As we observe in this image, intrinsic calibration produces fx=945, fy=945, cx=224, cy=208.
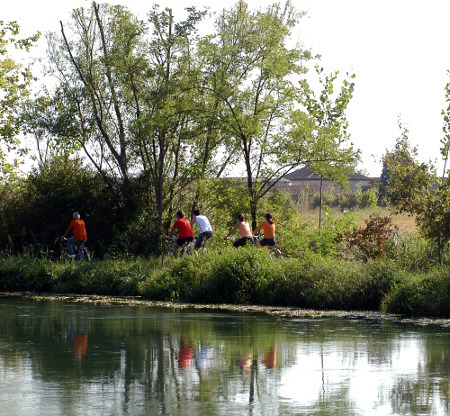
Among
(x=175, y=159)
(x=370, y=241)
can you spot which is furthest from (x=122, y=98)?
(x=370, y=241)

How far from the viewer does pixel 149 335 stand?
604 inches

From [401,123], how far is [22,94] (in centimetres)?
1913

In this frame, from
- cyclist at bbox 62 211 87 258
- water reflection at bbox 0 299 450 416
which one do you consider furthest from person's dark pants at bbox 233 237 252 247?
water reflection at bbox 0 299 450 416

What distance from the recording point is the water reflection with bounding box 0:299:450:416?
9.55 m

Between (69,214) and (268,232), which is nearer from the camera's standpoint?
(268,232)

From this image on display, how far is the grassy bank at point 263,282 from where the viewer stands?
18.4 metres

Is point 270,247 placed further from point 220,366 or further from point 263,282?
point 220,366

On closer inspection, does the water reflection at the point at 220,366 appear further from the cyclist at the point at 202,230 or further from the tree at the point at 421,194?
the cyclist at the point at 202,230

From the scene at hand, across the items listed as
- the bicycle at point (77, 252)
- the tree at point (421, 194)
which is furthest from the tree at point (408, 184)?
the bicycle at point (77, 252)

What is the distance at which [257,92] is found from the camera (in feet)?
99.7

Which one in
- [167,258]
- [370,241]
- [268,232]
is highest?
[268,232]

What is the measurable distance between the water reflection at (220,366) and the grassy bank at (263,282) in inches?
64.2

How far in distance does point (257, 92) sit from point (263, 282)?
10.7m

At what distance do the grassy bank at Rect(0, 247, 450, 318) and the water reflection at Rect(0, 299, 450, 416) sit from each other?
163 centimetres
